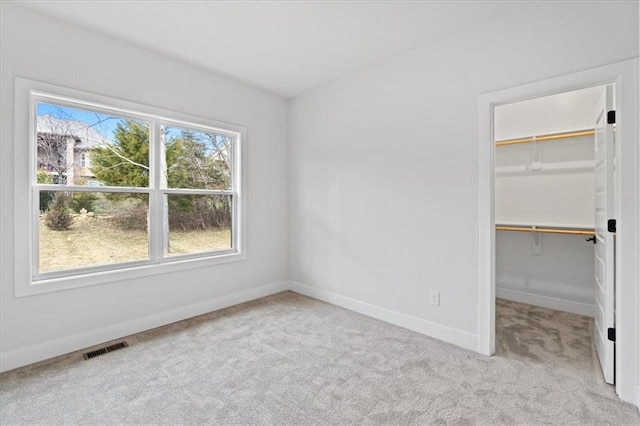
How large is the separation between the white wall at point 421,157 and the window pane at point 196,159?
1096 millimetres

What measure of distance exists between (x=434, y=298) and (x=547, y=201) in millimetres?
1975

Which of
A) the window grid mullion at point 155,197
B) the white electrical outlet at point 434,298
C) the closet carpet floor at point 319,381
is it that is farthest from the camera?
the window grid mullion at point 155,197

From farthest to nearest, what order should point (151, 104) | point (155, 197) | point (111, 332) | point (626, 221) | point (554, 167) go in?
point (554, 167) < point (155, 197) < point (151, 104) < point (111, 332) < point (626, 221)

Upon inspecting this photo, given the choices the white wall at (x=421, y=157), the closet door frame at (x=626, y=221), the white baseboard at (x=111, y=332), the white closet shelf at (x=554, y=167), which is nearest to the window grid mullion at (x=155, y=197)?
the white baseboard at (x=111, y=332)

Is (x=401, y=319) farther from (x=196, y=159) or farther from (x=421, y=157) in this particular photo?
(x=196, y=159)

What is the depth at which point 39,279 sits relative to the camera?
239 cm

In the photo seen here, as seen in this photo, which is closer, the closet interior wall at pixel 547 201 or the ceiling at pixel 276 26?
the ceiling at pixel 276 26

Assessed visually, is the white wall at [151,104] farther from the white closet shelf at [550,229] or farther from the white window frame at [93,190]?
the white closet shelf at [550,229]

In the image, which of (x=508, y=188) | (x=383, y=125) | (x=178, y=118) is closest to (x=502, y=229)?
(x=508, y=188)

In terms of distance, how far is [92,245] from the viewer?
2.71 metres

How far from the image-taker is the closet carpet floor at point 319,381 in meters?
1.73

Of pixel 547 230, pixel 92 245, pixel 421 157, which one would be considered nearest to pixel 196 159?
pixel 92 245

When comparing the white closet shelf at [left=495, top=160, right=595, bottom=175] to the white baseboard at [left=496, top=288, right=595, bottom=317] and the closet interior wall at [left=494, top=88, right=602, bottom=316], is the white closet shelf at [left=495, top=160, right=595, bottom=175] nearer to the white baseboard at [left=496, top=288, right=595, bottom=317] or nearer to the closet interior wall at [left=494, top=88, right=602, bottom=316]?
the closet interior wall at [left=494, top=88, right=602, bottom=316]

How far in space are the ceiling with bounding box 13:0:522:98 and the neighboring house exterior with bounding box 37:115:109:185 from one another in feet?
2.78
